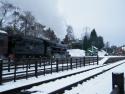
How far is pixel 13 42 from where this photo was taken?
→ 120 feet

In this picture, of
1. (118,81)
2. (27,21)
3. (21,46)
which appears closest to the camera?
(118,81)

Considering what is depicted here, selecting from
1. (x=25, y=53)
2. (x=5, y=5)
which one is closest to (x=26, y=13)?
(x=5, y=5)

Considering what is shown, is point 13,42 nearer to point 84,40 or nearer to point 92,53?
point 92,53

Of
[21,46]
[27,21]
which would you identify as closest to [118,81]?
[21,46]

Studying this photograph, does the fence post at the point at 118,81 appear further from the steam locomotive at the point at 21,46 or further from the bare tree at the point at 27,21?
the bare tree at the point at 27,21

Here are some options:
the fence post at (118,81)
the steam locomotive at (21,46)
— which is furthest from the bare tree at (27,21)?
the fence post at (118,81)

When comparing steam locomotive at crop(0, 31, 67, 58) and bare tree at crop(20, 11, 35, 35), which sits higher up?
bare tree at crop(20, 11, 35, 35)

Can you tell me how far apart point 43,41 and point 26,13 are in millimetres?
47405

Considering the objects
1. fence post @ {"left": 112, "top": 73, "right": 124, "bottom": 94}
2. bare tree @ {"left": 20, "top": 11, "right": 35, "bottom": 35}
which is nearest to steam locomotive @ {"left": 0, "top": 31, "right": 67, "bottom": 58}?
fence post @ {"left": 112, "top": 73, "right": 124, "bottom": 94}

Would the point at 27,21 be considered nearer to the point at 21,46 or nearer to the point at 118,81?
the point at 21,46

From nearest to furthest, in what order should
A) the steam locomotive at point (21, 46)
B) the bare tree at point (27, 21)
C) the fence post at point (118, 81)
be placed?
the fence post at point (118, 81) < the steam locomotive at point (21, 46) < the bare tree at point (27, 21)

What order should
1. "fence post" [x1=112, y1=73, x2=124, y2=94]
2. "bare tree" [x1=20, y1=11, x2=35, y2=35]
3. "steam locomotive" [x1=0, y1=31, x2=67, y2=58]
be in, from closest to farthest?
"fence post" [x1=112, y1=73, x2=124, y2=94]
"steam locomotive" [x1=0, y1=31, x2=67, y2=58]
"bare tree" [x1=20, y1=11, x2=35, y2=35]

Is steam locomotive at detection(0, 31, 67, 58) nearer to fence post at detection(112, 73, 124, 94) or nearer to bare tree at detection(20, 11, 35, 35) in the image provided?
fence post at detection(112, 73, 124, 94)

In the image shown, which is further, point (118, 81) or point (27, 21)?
point (27, 21)
